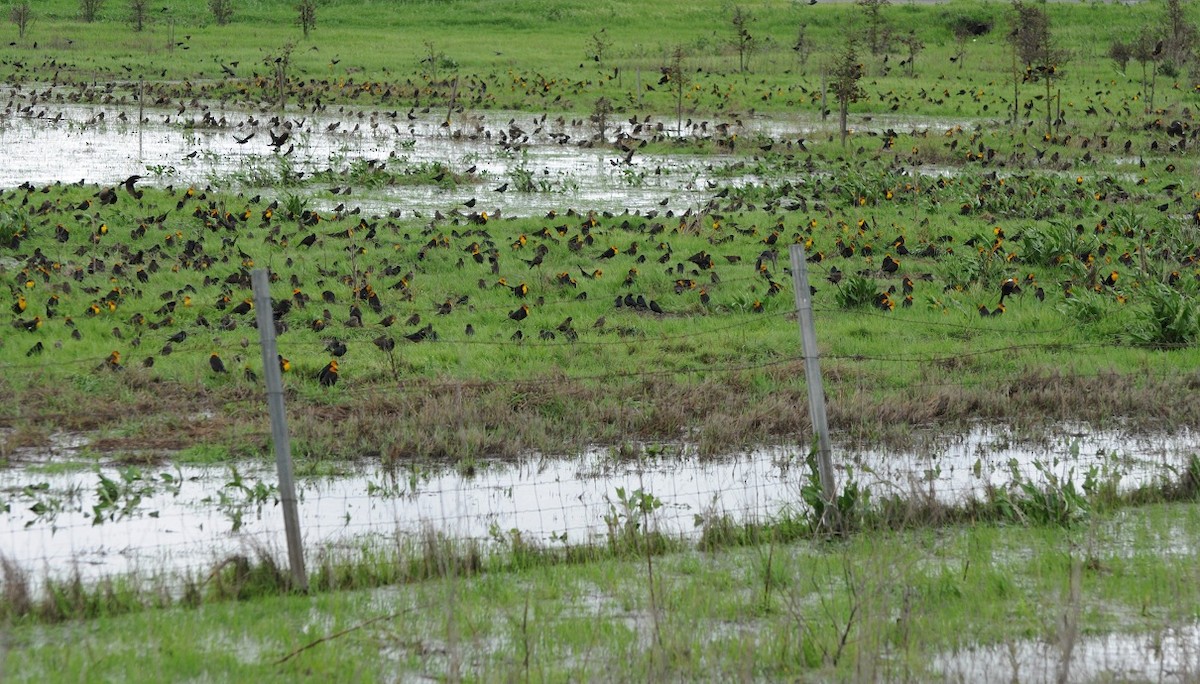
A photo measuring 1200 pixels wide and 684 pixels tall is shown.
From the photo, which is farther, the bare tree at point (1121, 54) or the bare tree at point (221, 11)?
the bare tree at point (221, 11)

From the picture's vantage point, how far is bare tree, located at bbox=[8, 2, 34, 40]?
4750 cm

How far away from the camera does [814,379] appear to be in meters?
7.43

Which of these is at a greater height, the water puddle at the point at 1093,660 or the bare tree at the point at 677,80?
the bare tree at the point at 677,80

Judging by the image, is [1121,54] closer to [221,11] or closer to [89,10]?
[221,11]

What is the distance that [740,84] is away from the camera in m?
38.9

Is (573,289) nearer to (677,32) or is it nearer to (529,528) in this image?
(529,528)

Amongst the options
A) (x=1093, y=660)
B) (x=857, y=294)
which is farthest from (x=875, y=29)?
(x=1093, y=660)

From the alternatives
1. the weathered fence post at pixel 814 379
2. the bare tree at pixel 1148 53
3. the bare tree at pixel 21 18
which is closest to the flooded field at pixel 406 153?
the bare tree at pixel 1148 53

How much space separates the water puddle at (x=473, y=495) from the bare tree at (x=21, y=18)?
1734 inches

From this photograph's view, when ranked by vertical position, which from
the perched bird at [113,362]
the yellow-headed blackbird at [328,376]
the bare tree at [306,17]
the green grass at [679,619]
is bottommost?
the green grass at [679,619]

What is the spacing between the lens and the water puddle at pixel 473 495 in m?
7.46

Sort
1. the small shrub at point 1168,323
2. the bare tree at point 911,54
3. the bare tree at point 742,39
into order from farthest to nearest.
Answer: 1. the bare tree at point 911,54
2. the bare tree at point 742,39
3. the small shrub at point 1168,323

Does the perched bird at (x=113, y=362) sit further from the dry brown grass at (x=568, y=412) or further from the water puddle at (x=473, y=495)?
the water puddle at (x=473, y=495)

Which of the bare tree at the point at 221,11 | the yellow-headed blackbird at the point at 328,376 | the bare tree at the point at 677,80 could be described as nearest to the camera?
the yellow-headed blackbird at the point at 328,376
